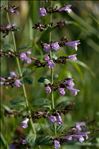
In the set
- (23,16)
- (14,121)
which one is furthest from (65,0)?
(23,16)

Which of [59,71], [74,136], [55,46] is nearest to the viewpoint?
[55,46]

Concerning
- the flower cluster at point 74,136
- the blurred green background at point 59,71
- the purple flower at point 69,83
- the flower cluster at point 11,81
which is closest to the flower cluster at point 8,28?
the blurred green background at point 59,71

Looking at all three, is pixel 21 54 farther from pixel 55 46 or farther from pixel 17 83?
pixel 55 46

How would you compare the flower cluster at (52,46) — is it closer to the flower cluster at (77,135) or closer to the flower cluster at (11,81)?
the flower cluster at (11,81)

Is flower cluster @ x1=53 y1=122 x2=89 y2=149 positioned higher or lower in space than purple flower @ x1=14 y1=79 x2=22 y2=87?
lower

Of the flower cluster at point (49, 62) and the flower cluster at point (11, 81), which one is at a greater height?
the flower cluster at point (49, 62)

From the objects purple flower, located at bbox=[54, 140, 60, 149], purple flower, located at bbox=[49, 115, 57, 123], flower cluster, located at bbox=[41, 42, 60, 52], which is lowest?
purple flower, located at bbox=[54, 140, 60, 149]

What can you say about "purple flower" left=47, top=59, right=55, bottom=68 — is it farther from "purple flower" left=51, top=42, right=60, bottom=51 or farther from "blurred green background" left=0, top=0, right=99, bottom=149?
"blurred green background" left=0, top=0, right=99, bottom=149

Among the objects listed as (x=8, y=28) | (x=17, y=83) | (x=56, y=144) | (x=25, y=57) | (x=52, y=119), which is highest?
(x=8, y=28)

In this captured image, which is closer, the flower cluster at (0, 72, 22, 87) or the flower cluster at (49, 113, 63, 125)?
the flower cluster at (49, 113, 63, 125)

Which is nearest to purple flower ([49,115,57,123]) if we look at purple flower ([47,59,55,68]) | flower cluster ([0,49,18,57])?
purple flower ([47,59,55,68])

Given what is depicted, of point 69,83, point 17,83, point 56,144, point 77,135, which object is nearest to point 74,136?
point 77,135

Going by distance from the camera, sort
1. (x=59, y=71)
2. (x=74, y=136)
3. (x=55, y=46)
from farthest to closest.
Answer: (x=59, y=71), (x=74, y=136), (x=55, y=46)
